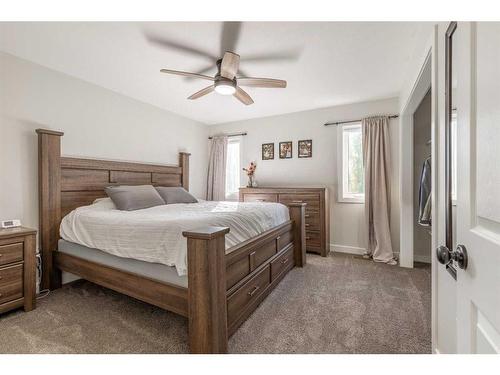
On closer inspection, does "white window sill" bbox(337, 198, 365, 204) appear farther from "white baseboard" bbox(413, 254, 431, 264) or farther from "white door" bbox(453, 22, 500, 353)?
"white door" bbox(453, 22, 500, 353)

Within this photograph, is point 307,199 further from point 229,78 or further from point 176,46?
point 176,46

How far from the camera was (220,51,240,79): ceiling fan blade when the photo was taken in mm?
1877

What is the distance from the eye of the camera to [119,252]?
74.2 inches

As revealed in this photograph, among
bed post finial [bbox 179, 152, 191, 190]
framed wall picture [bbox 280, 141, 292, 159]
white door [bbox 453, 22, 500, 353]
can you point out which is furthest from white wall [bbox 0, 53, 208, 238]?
white door [bbox 453, 22, 500, 353]

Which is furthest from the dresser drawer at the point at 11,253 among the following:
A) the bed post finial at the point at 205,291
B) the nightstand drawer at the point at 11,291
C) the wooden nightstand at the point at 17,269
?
the bed post finial at the point at 205,291

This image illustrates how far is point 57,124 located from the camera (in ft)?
8.66

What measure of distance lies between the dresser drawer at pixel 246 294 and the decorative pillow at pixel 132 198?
5.35ft

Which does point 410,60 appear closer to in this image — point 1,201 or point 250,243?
point 250,243

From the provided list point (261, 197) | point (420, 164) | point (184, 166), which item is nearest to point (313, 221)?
point (261, 197)

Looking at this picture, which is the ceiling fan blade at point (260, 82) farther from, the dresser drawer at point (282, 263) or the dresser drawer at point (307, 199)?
the dresser drawer at point (307, 199)

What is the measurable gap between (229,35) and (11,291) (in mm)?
2864

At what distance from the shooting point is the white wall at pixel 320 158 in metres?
3.53

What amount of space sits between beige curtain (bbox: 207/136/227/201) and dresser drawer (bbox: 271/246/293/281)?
2.14m
